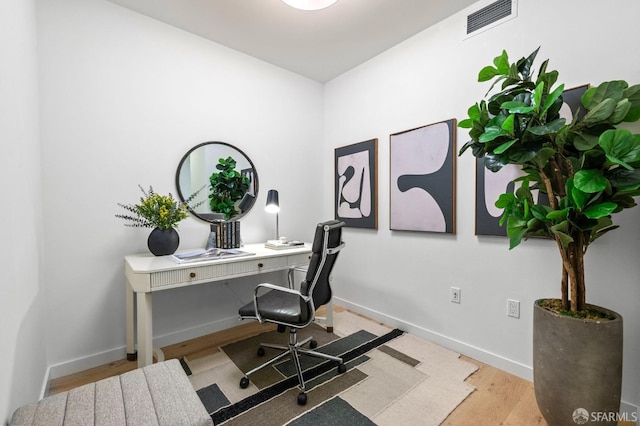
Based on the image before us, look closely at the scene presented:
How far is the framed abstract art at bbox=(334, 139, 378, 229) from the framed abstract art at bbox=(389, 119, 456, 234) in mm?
226

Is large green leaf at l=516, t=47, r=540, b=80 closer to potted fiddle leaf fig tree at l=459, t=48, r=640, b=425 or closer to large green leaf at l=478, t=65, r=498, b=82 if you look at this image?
potted fiddle leaf fig tree at l=459, t=48, r=640, b=425

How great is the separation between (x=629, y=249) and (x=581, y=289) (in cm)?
43

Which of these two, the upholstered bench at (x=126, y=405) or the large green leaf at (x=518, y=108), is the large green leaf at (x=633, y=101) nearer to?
the large green leaf at (x=518, y=108)

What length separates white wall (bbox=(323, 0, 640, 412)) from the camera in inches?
61.6

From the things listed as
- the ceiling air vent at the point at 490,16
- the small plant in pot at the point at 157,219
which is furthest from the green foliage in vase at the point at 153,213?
the ceiling air vent at the point at 490,16

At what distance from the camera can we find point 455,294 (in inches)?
89.0

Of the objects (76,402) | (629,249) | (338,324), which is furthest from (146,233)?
(629,249)

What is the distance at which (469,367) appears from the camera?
6.63 feet

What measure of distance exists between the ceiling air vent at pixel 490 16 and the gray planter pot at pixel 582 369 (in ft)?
6.43

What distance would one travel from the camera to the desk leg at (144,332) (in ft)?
5.64

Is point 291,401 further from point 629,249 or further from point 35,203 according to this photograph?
point 629,249

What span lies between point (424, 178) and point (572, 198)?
3.94 ft

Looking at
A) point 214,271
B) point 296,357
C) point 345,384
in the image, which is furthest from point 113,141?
point 345,384

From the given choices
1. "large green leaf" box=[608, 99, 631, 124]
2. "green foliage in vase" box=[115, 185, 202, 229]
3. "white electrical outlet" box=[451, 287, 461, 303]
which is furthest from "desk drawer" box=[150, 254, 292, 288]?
"large green leaf" box=[608, 99, 631, 124]
